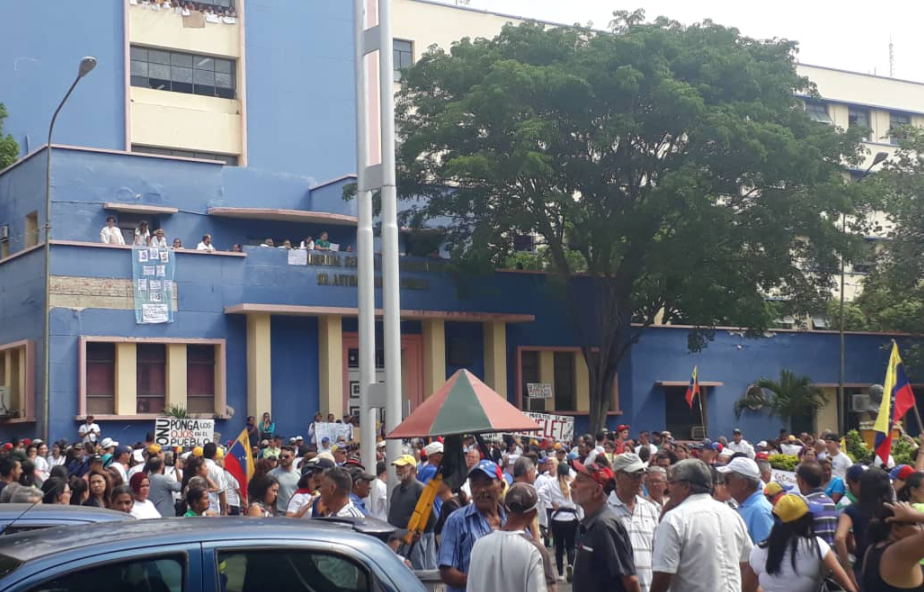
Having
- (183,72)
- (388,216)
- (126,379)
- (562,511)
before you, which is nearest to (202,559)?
(388,216)

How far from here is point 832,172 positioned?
3195cm

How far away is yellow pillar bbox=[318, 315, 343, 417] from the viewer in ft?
98.9

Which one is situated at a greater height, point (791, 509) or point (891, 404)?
point (891, 404)

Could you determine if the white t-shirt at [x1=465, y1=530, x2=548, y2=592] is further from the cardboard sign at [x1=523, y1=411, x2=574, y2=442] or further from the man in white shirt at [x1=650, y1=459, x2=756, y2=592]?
the cardboard sign at [x1=523, y1=411, x2=574, y2=442]

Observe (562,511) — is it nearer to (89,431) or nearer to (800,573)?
(800,573)

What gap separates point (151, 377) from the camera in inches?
1105

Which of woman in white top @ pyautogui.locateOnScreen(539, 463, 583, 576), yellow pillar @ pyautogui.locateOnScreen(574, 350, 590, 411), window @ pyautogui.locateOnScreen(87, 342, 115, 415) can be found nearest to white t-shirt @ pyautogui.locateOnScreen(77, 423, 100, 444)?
window @ pyautogui.locateOnScreen(87, 342, 115, 415)

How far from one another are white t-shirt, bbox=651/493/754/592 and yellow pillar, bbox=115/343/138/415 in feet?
72.6

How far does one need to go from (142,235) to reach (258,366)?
4.10m

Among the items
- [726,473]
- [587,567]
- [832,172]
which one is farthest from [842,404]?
[587,567]

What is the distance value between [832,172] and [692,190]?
5048mm

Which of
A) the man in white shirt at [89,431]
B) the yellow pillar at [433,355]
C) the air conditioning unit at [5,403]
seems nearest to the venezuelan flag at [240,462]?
the man in white shirt at [89,431]

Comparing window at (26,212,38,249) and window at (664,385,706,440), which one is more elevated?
window at (26,212,38,249)

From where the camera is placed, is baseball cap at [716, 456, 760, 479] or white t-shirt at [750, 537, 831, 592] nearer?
white t-shirt at [750, 537, 831, 592]
